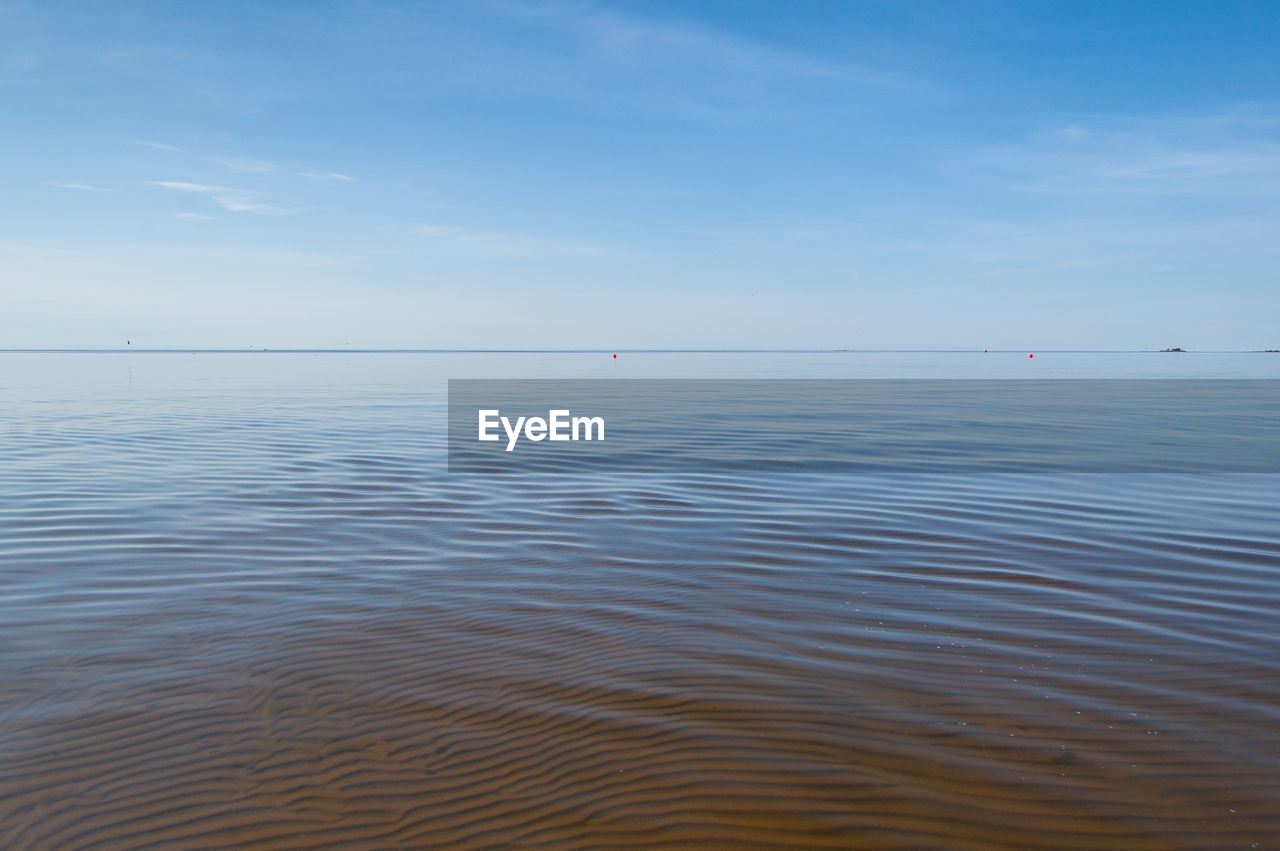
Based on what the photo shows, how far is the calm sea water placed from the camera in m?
3.85

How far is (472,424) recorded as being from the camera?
23.2 m

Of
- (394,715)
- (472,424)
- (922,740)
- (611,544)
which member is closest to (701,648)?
(922,740)

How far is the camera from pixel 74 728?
454 cm

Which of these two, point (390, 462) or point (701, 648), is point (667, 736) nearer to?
point (701, 648)

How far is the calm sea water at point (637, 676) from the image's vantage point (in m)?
3.85

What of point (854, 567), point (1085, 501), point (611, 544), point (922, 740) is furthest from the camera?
point (1085, 501)

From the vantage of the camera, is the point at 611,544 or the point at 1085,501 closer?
the point at 611,544

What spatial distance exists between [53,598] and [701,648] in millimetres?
5598

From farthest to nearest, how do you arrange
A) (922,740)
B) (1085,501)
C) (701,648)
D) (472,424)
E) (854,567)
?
(472,424) → (1085,501) → (854,567) → (701,648) → (922,740)

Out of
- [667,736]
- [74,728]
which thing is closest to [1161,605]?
[667,736]

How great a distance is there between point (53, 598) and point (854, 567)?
7.38m

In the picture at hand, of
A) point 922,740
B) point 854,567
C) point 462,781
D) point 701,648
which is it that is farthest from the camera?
point 854,567

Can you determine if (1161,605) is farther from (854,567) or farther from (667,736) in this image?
(667,736)

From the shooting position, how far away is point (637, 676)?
538 centimetres
